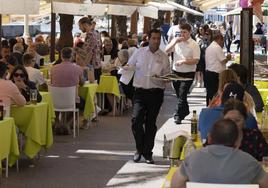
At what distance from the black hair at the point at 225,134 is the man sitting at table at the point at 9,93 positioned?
17.4 feet

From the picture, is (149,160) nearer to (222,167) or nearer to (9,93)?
(9,93)

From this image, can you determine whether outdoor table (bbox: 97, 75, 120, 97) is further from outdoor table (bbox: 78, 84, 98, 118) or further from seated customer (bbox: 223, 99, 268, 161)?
seated customer (bbox: 223, 99, 268, 161)

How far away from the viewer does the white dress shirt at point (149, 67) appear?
33.2ft

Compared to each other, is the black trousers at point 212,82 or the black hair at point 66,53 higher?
the black hair at point 66,53

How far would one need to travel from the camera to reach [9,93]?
9.79 meters

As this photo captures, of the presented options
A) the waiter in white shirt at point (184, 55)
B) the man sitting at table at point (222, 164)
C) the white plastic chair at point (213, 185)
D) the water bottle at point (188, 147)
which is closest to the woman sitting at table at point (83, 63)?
the waiter in white shirt at point (184, 55)

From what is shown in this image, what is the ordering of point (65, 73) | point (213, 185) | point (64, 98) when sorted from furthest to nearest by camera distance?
point (65, 73), point (64, 98), point (213, 185)

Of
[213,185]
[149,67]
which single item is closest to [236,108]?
[213,185]

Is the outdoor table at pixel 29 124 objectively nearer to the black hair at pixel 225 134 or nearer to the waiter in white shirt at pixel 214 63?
the black hair at pixel 225 134

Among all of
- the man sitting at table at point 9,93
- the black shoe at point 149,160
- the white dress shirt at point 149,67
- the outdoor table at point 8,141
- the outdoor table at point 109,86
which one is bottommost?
the black shoe at point 149,160

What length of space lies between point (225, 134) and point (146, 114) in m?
5.47

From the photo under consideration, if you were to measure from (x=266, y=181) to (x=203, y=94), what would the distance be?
55.6ft

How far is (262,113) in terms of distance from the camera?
352 inches

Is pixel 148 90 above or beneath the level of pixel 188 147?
above
